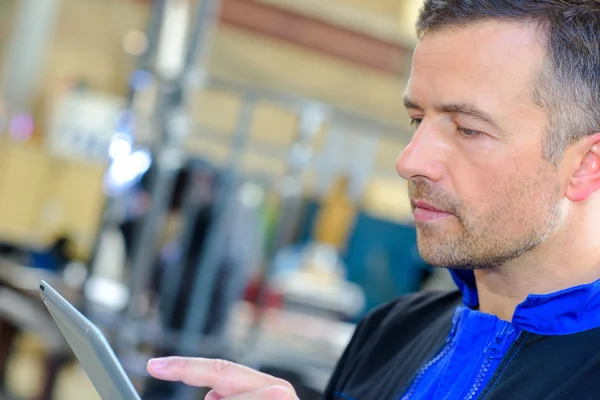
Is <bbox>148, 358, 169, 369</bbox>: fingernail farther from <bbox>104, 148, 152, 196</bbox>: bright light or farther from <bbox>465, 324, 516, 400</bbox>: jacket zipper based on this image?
<bbox>104, 148, 152, 196</bbox>: bright light

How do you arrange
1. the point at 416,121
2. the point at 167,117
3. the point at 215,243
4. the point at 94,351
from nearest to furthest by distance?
the point at 94,351 < the point at 416,121 < the point at 167,117 < the point at 215,243

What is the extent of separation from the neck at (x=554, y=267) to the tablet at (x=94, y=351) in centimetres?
59

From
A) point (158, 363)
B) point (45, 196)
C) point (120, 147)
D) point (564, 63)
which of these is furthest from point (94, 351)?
point (45, 196)

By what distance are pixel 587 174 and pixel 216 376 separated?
1.93 ft

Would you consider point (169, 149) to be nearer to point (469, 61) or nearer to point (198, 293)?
point (198, 293)

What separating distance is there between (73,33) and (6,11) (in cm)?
79

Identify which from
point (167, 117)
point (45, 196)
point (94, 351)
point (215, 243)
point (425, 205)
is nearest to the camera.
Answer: point (94, 351)

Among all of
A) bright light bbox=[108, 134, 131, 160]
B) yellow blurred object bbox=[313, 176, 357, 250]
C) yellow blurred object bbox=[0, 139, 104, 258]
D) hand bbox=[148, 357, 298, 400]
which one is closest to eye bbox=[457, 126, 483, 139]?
hand bbox=[148, 357, 298, 400]

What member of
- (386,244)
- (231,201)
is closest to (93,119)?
(386,244)

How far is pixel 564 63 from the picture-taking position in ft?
3.98

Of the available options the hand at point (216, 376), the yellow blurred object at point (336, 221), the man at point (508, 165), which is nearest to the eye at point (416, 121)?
the man at point (508, 165)

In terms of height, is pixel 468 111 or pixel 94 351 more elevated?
pixel 468 111

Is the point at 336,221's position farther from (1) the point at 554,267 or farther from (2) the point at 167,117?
(1) the point at 554,267

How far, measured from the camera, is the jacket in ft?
3.66
